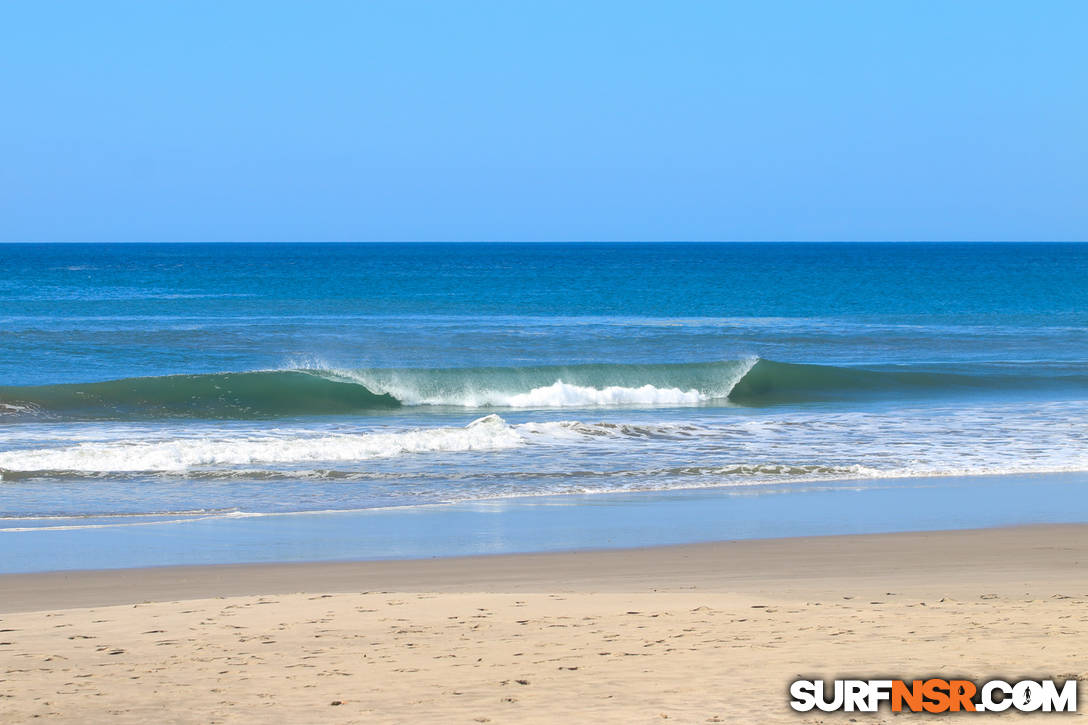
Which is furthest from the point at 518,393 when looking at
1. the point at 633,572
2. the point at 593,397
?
the point at 633,572

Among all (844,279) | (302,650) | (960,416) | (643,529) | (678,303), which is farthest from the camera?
(844,279)

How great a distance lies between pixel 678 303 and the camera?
4909cm

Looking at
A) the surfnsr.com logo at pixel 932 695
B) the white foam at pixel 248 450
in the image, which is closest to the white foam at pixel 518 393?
the white foam at pixel 248 450

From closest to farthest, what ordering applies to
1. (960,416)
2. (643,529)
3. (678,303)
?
(643,529) → (960,416) → (678,303)

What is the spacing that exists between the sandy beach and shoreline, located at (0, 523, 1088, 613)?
0.10 feet

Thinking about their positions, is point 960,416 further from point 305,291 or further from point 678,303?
point 305,291

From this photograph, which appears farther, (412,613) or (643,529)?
(643,529)

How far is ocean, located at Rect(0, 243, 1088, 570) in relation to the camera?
10984 millimetres

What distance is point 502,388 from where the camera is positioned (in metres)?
24.4

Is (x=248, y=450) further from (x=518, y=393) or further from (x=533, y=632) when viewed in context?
(x=518, y=393)

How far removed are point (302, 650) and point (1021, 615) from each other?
12.9 ft

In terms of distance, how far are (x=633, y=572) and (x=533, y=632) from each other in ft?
6.90

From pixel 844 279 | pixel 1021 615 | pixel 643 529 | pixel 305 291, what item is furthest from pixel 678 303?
pixel 1021 615

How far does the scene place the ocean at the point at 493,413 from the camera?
11.0 metres
